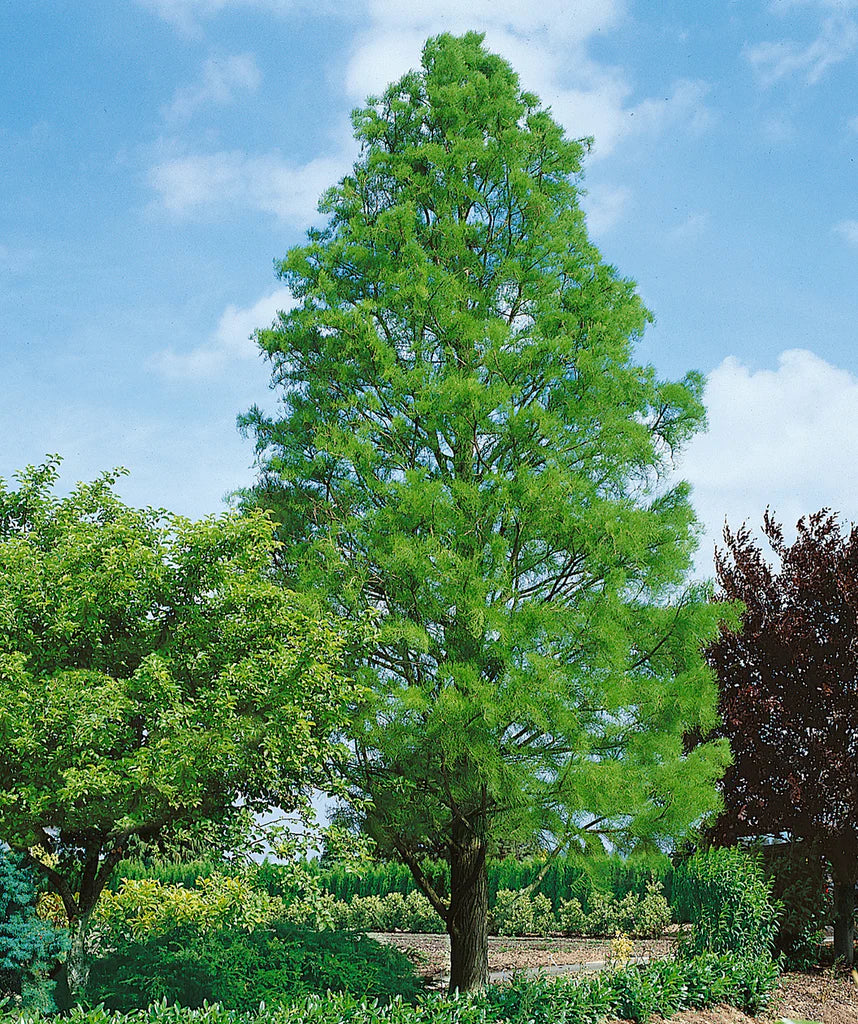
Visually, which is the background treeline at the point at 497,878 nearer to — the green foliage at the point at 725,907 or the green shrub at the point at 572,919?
the green shrub at the point at 572,919

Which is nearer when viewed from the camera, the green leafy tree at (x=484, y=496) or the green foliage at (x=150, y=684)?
the green foliage at (x=150, y=684)

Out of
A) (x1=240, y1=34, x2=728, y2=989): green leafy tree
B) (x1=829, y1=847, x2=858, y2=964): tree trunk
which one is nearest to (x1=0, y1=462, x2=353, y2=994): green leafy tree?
(x1=240, y1=34, x2=728, y2=989): green leafy tree

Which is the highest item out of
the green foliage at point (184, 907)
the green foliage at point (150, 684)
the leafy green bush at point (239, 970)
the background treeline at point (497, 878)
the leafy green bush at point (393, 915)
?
the green foliage at point (150, 684)

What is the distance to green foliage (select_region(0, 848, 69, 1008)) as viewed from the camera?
854cm

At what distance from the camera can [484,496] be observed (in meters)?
9.25

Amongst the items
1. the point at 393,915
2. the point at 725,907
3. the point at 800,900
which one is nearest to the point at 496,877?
the point at 393,915

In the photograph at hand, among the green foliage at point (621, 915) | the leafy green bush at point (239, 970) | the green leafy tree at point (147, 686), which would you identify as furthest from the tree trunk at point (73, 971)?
the green foliage at point (621, 915)

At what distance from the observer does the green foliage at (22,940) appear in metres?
8.54

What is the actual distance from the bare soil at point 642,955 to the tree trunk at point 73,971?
3.70 m

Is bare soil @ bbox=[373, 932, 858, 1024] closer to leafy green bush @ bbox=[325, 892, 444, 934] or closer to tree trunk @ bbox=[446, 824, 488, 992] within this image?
leafy green bush @ bbox=[325, 892, 444, 934]

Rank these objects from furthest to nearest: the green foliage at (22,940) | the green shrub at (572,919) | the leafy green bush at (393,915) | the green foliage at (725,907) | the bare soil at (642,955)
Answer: the leafy green bush at (393,915) → the green shrub at (572,919) → the green foliage at (725,907) → the bare soil at (642,955) → the green foliage at (22,940)

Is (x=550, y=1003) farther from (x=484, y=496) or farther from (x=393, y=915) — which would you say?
(x=393, y=915)

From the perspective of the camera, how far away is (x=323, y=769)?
9695 mm

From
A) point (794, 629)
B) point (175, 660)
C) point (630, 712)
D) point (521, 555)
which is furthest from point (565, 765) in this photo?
point (794, 629)
